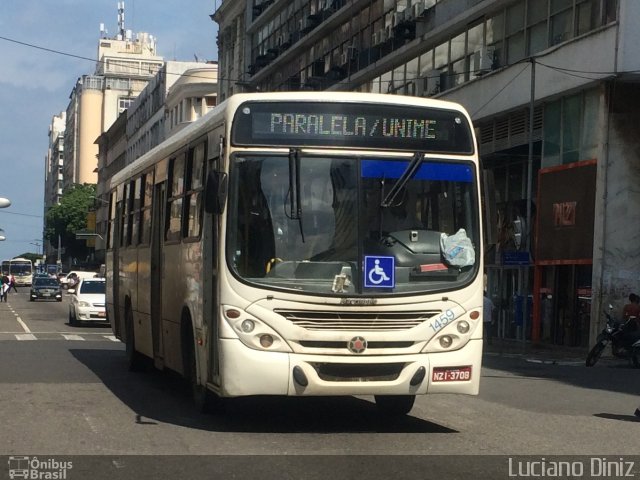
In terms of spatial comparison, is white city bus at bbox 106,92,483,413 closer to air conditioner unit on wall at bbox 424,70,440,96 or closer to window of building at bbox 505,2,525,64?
window of building at bbox 505,2,525,64

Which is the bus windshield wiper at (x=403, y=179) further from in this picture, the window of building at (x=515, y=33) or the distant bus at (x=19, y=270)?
the distant bus at (x=19, y=270)

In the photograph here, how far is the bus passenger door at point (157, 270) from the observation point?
13758mm

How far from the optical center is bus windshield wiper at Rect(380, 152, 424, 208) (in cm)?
1020

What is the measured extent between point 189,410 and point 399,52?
28205mm

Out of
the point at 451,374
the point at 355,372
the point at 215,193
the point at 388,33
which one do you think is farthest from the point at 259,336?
the point at 388,33

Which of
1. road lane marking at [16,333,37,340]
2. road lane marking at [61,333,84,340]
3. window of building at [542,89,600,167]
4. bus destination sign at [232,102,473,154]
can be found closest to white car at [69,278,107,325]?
road lane marking at [16,333,37,340]

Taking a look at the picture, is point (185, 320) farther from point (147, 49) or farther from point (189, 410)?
point (147, 49)

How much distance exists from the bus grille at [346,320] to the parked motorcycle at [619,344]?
13168 mm

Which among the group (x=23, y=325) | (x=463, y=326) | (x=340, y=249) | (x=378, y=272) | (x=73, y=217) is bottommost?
(x=23, y=325)

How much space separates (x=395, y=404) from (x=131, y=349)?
20.1 feet

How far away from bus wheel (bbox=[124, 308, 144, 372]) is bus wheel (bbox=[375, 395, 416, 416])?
557cm

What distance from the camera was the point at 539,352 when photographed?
89.7 feet
